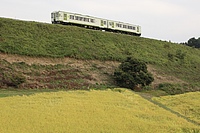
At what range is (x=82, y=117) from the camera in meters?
15.6

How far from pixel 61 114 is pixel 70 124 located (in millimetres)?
1724

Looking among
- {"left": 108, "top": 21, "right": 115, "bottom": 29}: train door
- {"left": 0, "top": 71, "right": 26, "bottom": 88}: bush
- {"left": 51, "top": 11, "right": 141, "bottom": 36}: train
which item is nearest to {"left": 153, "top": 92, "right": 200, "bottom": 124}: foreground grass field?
{"left": 0, "top": 71, "right": 26, "bottom": 88}: bush

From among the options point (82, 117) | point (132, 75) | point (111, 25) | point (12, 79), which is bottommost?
point (82, 117)

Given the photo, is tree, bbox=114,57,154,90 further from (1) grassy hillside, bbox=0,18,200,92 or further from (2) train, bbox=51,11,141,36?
(2) train, bbox=51,11,141,36

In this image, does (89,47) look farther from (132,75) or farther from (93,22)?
(132,75)

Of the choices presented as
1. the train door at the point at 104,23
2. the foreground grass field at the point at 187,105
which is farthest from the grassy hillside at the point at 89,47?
the foreground grass field at the point at 187,105

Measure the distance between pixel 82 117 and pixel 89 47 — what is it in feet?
83.0

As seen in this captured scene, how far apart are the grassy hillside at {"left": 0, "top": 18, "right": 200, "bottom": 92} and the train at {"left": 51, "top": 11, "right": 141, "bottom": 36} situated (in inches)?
94.4

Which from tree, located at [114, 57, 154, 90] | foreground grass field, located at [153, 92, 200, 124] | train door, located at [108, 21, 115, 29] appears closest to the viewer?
foreground grass field, located at [153, 92, 200, 124]

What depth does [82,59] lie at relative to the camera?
1443 inches

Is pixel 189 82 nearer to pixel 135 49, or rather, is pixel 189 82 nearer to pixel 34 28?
pixel 135 49

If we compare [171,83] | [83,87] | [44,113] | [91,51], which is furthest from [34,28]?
[44,113]

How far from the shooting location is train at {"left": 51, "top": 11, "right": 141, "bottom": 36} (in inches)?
1770

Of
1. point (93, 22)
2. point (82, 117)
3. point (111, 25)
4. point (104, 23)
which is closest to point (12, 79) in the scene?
point (82, 117)
